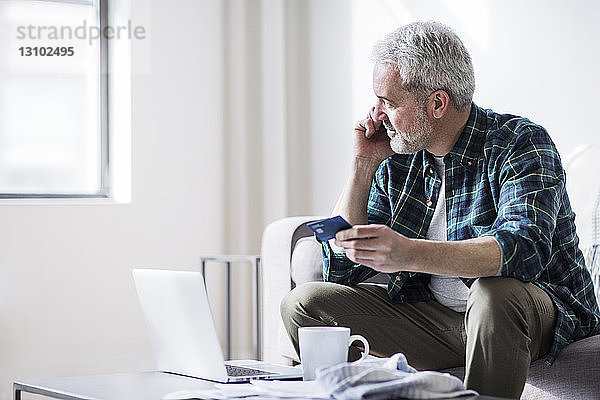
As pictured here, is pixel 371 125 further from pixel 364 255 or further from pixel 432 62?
pixel 364 255

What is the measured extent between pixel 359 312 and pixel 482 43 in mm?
1553

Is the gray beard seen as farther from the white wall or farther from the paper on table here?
the white wall

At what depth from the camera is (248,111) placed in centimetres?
388

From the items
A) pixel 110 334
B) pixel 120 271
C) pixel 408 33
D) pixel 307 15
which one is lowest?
pixel 110 334

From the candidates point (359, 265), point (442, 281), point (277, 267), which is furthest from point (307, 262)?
point (442, 281)

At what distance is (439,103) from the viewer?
6.20 ft

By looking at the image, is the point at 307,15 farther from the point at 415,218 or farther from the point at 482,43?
the point at 415,218

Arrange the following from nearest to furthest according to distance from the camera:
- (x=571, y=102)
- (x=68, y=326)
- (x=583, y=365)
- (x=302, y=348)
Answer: (x=302, y=348), (x=583, y=365), (x=571, y=102), (x=68, y=326)

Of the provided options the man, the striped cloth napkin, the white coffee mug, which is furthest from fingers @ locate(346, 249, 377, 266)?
the striped cloth napkin

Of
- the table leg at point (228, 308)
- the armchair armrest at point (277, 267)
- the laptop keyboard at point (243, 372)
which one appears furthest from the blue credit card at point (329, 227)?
the table leg at point (228, 308)

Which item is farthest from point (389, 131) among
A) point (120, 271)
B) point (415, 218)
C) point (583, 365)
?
point (120, 271)

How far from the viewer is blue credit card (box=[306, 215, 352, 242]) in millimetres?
1465

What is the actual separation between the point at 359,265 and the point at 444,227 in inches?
7.9

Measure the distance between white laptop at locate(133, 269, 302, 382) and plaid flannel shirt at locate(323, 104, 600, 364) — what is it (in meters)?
0.43
